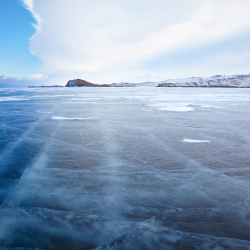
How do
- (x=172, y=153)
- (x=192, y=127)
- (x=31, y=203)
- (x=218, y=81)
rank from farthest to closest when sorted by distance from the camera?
(x=218, y=81) < (x=192, y=127) < (x=172, y=153) < (x=31, y=203)

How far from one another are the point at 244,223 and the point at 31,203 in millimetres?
2132

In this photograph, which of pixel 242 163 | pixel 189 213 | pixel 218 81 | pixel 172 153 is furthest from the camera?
pixel 218 81

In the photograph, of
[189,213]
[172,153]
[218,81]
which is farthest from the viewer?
[218,81]

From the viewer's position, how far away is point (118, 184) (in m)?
2.49

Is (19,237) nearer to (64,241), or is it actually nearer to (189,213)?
(64,241)

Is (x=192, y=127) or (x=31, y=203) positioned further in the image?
(x=192, y=127)

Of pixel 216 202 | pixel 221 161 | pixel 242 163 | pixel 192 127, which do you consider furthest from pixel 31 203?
pixel 192 127

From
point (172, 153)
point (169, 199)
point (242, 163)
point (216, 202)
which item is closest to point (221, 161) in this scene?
point (242, 163)

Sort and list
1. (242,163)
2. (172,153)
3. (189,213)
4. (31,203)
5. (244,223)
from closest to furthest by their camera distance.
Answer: (244,223), (189,213), (31,203), (242,163), (172,153)

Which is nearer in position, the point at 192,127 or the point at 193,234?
the point at 193,234

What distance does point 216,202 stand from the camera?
2121 millimetres

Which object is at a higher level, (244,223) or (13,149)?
(13,149)

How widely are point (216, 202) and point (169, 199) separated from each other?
0.50 metres

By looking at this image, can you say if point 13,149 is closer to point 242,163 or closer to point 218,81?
point 242,163
